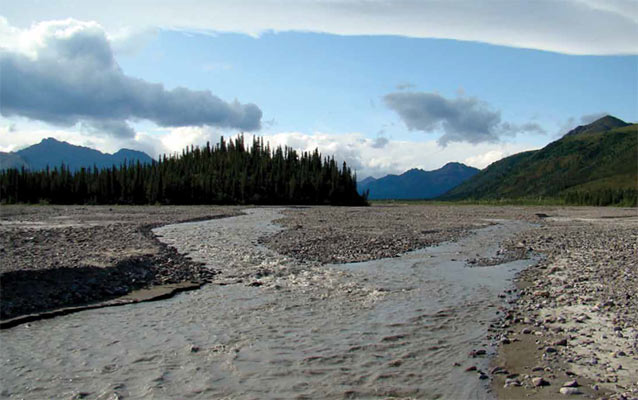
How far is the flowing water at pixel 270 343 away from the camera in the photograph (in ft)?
31.2

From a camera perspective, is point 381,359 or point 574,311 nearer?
point 381,359

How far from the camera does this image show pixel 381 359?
11.0 meters

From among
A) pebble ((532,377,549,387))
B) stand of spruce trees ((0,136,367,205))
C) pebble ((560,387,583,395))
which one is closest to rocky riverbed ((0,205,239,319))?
pebble ((532,377,549,387))

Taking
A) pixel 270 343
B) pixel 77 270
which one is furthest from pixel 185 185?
pixel 270 343

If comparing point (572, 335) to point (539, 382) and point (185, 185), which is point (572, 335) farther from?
point (185, 185)

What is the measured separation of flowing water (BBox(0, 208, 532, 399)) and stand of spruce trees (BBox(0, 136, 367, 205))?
10046 cm

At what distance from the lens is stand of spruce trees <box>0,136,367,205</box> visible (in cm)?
11569

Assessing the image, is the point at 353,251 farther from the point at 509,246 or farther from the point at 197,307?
the point at 197,307

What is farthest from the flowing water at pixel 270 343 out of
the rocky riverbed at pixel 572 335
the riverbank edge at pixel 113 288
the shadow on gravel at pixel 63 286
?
the shadow on gravel at pixel 63 286

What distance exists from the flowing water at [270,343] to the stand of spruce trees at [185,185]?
100463 millimetres

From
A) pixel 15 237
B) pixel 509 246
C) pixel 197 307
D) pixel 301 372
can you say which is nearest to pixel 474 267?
Result: pixel 509 246

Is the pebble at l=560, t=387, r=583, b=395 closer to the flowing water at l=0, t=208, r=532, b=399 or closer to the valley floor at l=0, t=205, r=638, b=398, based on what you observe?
the valley floor at l=0, t=205, r=638, b=398

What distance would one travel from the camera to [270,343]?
12.1 meters

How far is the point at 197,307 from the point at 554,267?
1538 cm
